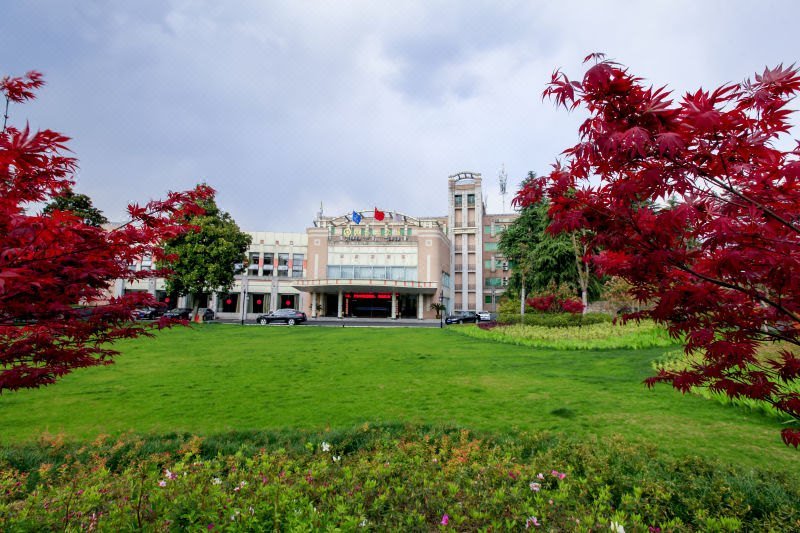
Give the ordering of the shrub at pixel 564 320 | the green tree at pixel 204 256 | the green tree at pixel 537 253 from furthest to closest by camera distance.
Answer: the green tree at pixel 537 253
the green tree at pixel 204 256
the shrub at pixel 564 320

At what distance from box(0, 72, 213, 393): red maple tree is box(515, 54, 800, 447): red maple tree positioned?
4020 millimetres

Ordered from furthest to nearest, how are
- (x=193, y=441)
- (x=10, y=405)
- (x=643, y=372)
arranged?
(x=643, y=372) → (x=10, y=405) → (x=193, y=441)

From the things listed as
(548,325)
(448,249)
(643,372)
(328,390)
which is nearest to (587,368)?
(643,372)

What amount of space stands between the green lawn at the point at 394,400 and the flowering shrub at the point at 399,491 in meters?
1.40

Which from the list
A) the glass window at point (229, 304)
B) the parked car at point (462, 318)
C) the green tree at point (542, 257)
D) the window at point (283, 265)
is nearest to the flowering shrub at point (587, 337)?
the green tree at point (542, 257)

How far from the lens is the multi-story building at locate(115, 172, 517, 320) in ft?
165

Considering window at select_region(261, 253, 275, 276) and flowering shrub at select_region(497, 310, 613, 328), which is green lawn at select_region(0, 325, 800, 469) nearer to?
flowering shrub at select_region(497, 310, 613, 328)

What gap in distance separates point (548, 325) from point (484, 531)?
854 inches

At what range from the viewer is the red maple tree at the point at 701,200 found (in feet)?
9.00

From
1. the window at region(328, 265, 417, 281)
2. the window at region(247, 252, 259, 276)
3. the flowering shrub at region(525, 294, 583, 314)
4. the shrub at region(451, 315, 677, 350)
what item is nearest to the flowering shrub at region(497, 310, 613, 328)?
the shrub at region(451, 315, 677, 350)

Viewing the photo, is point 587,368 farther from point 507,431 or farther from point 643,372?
point 507,431

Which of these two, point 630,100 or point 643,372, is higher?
point 630,100

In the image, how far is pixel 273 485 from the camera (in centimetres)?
339

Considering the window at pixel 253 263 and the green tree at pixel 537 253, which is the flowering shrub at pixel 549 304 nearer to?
the green tree at pixel 537 253
